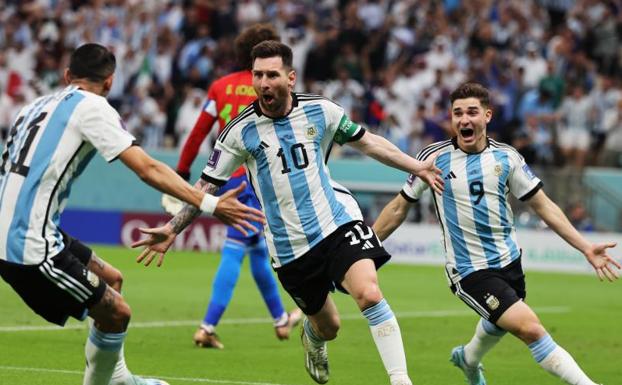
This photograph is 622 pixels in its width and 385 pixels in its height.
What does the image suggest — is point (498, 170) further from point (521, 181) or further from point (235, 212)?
point (235, 212)

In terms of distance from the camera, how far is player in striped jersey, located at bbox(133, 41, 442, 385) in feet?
29.2

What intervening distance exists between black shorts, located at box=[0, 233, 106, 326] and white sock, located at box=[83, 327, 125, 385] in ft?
0.59

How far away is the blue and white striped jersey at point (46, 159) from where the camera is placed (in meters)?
7.47

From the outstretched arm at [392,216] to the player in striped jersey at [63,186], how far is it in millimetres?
2348

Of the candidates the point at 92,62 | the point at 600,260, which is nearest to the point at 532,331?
the point at 600,260

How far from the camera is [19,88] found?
27.0 meters

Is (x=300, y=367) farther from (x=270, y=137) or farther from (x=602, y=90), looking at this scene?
(x=602, y=90)

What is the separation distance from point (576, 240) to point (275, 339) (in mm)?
4685

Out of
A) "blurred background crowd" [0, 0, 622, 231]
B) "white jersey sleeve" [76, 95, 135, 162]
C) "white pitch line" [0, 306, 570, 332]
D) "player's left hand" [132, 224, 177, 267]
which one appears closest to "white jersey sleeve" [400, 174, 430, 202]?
"player's left hand" [132, 224, 177, 267]

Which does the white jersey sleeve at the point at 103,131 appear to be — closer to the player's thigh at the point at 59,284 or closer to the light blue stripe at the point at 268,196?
the player's thigh at the point at 59,284

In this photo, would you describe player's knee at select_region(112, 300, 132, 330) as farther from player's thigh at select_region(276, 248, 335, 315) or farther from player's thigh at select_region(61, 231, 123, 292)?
player's thigh at select_region(276, 248, 335, 315)

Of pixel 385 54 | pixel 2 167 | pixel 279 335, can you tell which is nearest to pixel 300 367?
pixel 279 335

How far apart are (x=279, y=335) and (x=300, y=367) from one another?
1596mm

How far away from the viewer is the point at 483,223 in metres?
9.37
